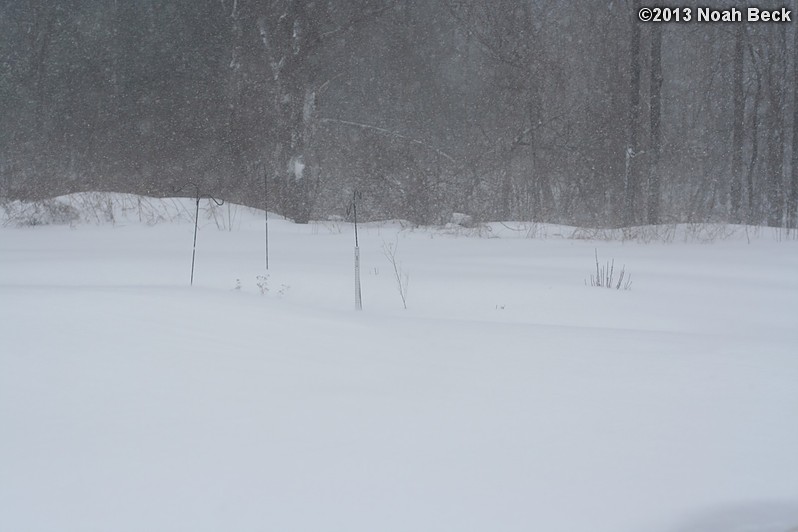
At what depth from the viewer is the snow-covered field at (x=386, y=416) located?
2387 mm

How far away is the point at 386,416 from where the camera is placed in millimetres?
3057

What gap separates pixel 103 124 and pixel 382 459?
20.0 m

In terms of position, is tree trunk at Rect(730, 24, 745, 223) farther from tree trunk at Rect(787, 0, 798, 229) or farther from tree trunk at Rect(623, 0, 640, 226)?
tree trunk at Rect(623, 0, 640, 226)

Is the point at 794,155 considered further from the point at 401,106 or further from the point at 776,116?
the point at 401,106

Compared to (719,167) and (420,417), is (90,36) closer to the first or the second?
(719,167)

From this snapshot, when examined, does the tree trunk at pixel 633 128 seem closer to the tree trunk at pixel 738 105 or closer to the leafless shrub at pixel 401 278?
the tree trunk at pixel 738 105

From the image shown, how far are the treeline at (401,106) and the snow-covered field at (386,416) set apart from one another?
12.0m

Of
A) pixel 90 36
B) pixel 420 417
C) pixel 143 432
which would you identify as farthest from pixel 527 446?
pixel 90 36

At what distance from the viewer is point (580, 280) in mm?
6914

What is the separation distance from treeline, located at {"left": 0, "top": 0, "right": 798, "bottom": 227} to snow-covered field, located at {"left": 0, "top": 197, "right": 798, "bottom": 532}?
1201cm

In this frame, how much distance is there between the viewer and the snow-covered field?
2.39 meters

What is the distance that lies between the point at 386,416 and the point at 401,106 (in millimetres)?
19100

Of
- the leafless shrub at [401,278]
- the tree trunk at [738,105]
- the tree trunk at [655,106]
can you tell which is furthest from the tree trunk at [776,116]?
the leafless shrub at [401,278]

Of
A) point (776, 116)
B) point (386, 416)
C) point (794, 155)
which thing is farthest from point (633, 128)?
point (386, 416)
